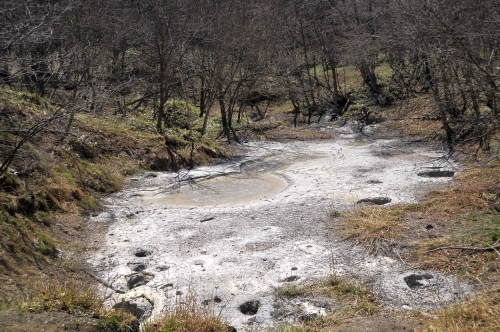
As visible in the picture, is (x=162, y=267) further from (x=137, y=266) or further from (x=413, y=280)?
(x=413, y=280)

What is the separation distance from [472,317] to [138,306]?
363 centimetres

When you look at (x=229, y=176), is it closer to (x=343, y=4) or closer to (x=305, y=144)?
(x=305, y=144)

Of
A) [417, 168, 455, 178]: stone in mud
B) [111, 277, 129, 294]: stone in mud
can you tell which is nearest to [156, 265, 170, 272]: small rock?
[111, 277, 129, 294]: stone in mud

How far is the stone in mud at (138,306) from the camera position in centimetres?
616

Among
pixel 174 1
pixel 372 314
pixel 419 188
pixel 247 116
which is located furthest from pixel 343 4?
pixel 372 314

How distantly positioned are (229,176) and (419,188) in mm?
4463

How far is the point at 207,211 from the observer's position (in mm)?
10367

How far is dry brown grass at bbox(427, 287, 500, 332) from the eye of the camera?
15.3 feet

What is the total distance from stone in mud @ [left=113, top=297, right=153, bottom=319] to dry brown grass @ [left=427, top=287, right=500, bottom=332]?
3132mm

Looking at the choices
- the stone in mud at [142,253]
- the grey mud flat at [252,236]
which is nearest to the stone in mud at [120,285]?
the grey mud flat at [252,236]

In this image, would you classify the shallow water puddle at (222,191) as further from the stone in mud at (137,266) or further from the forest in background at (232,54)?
the forest in background at (232,54)

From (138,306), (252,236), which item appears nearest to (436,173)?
(252,236)

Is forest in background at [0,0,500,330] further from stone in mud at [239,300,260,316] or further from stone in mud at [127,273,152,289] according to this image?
stone in mud at [239,300,260,316]

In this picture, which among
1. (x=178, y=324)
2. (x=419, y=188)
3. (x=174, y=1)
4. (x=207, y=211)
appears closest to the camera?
(x=178, y=324)
